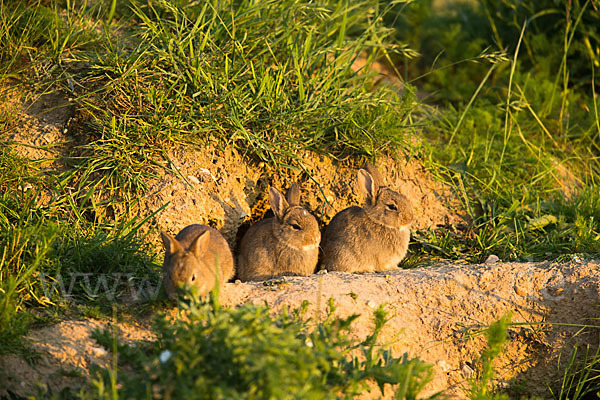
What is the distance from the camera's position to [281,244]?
5.43 meters

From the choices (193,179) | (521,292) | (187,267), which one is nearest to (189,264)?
(187,267)

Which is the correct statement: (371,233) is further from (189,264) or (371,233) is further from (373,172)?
(189,264)

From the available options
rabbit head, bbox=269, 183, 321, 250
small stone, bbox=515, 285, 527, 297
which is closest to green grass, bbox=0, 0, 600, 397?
rabbit head, bbox=269, 183, 321, 250

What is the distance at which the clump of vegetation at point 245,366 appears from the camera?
9.62 feet

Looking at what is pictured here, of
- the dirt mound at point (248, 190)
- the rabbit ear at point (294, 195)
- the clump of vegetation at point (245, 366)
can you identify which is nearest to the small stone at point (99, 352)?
the clump of vegetation at point (245, 366)

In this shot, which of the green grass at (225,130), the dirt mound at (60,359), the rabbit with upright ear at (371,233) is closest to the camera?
the dirt mound at (60,359)

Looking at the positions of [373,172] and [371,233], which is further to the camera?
[373,172]

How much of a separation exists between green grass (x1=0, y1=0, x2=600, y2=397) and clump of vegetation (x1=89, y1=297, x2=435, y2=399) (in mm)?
910

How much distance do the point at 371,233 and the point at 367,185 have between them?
45cm

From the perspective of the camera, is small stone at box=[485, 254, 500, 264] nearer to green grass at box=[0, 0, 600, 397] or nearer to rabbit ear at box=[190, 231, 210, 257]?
green grass at box=[0, 0, 600, 397]

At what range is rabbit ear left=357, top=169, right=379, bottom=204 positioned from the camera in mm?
5617

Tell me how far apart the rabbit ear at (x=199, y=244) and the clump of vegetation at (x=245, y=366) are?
71 centimetres

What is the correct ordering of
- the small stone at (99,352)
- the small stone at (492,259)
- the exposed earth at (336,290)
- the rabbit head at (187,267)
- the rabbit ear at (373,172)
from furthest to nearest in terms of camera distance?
the rabbit ear at (373,172) → the small stone at (492,259) → the rabbit head at (187,267) → the exposed earth at (336,290) → the small stone at (99,352)

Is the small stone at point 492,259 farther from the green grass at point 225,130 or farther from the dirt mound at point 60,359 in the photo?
the dirt mound at point 60,359
